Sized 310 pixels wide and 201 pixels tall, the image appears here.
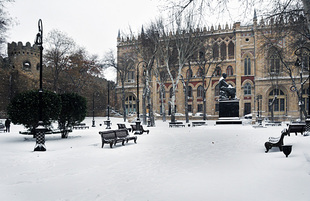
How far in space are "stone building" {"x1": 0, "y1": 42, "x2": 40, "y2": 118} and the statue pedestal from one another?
110 feet

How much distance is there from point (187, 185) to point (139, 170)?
6.38ft

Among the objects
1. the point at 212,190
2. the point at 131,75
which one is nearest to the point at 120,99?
the point at 131,75

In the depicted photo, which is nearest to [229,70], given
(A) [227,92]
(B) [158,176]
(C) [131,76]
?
(C) [131,76]

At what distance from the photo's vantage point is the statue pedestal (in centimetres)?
2481

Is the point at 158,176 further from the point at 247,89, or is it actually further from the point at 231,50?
the point at 231,50

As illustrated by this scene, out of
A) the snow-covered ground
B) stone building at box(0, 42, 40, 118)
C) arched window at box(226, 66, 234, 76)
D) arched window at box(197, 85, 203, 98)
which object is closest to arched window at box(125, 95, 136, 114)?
arched window at box(197, 85, 203, 98)

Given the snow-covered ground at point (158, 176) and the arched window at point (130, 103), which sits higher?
the arched window at point (130, 103)

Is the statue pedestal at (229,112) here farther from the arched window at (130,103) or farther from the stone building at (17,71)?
the stone building at (17,71)

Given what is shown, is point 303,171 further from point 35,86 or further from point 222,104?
point 35,86

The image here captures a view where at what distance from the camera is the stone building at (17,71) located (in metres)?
→ 42.7

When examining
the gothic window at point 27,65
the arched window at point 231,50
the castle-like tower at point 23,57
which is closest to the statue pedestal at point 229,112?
the arched window at point 231,50

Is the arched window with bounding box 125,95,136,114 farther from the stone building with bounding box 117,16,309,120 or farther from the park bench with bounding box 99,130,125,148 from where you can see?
the park bench with bounding box 99,130,125,148

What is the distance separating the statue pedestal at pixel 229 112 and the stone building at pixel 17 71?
33.6 m

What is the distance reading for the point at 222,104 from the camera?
83.1 feet
